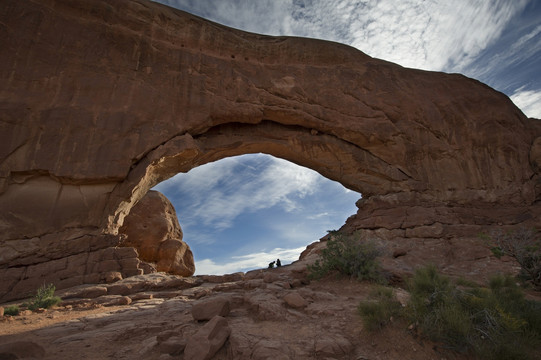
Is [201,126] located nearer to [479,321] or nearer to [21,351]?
[21,351]

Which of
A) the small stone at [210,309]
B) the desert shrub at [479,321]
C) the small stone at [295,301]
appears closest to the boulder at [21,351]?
the small stone at [210,309]

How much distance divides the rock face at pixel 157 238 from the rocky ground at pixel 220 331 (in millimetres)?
9062

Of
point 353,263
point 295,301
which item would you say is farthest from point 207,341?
point 353,263

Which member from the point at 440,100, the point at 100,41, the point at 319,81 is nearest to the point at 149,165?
the point at 100,41

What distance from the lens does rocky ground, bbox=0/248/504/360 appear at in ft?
11.7

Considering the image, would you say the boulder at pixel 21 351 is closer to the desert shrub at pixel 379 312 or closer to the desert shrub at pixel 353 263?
the desert shrub at pixel 379 312

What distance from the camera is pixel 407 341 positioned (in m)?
3.69

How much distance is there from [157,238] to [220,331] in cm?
1444

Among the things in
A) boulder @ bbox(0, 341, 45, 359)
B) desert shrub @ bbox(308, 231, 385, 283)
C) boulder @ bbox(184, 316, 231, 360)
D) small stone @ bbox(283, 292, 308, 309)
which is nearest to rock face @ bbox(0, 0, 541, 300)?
desert shrub @ bbox(308, 231, 385, 283)

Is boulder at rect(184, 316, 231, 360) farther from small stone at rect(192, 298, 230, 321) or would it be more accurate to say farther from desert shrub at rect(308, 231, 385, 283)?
desert shrub at rect(308, 231, 385, 283)

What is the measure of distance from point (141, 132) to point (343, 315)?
1085cm

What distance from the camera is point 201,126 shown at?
521 inches

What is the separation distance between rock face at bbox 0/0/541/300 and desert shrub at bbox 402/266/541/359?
921 cm

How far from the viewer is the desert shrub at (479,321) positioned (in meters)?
3.20
